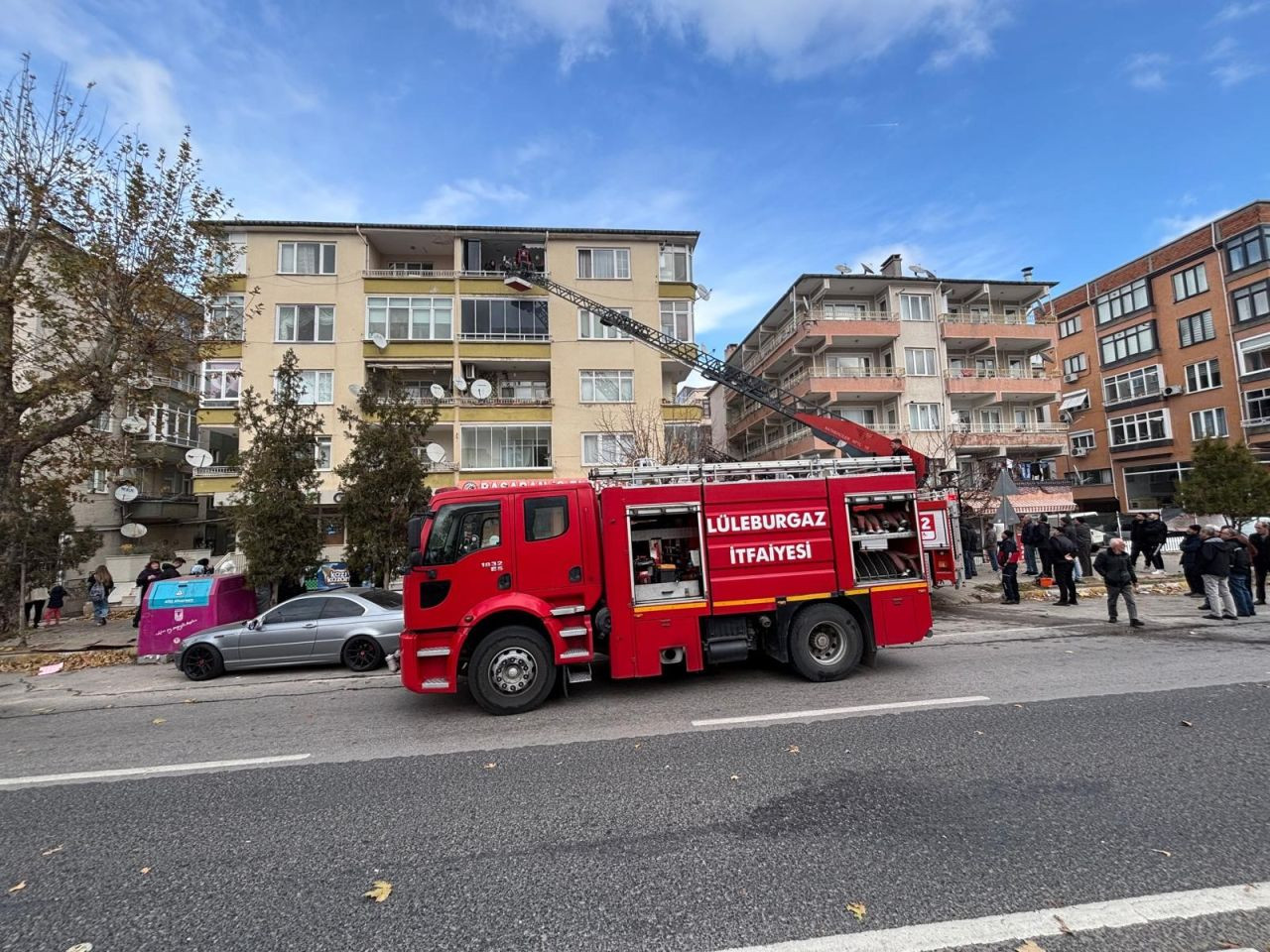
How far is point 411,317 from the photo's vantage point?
86.3ft

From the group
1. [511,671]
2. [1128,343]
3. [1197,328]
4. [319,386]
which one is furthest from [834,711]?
[1128,343]

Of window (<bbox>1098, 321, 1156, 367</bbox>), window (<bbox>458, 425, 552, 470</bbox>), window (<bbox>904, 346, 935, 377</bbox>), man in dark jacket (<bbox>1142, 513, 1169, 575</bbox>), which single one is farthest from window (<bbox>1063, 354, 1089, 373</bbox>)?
window (<bbox>458, 425, 552, 470</bbox>)

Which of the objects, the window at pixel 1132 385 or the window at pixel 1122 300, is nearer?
the window at pixel 1132 385

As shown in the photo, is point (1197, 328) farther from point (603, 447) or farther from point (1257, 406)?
point (603, 447)

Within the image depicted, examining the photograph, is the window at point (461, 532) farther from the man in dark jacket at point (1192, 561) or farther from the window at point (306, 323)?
the window at point (306, 323)

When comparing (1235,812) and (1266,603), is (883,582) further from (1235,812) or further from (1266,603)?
(1266,603)

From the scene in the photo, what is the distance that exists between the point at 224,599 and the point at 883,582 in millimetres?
12078

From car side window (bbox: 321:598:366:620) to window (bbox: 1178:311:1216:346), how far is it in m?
45.4

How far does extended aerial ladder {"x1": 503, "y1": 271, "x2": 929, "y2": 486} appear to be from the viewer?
40.0 feet

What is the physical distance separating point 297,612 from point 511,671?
5479 millimetres

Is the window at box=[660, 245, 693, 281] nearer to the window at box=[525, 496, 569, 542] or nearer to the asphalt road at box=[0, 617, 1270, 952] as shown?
the window at box=[525, 496, 569, 542]

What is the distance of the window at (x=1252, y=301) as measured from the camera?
103 ft

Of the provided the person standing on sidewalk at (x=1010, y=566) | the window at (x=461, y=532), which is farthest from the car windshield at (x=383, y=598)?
the person standing on sidewalk at (x=1010, y=566)

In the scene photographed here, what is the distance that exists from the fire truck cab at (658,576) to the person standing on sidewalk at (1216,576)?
7022 mm
